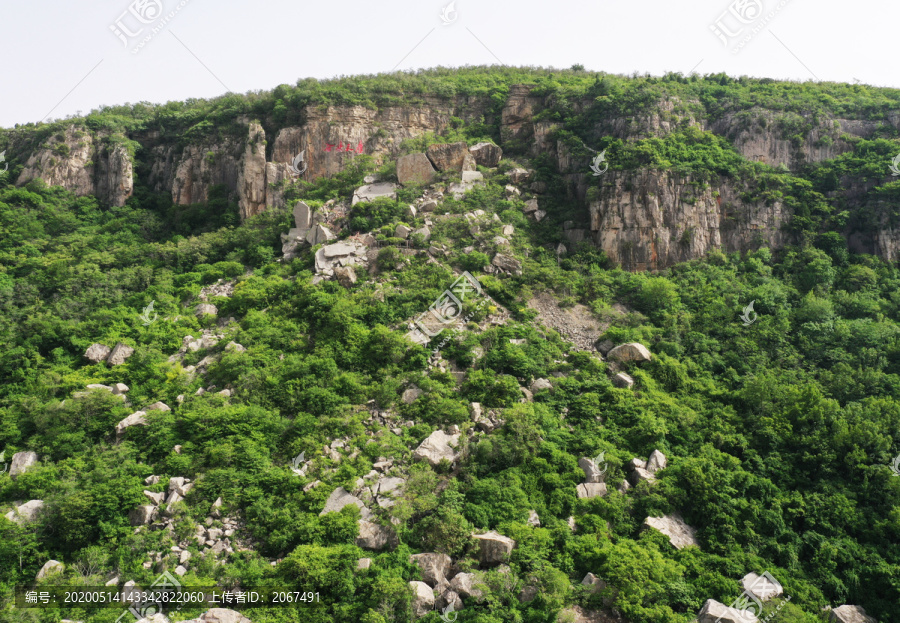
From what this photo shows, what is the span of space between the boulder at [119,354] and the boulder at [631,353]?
2280 centimetres

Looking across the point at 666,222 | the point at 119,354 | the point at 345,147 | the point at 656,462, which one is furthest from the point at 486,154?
the point at 119,354

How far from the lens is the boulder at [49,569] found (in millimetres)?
18598

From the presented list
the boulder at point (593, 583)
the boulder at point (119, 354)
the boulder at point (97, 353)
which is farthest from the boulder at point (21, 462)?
the boulder at point (593, 583)

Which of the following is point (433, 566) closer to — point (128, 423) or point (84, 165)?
point (128, 423)

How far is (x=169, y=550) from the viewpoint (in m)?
19.1

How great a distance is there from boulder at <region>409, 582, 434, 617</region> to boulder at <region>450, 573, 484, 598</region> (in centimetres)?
82

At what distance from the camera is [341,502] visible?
2083 centimetres

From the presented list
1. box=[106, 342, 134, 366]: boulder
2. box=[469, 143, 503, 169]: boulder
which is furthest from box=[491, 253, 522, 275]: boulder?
box=[106, 342, 134, 366]: boulder

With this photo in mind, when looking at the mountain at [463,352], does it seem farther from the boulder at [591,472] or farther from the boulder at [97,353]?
the boulder at [97,353]

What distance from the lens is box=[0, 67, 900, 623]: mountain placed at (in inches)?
770

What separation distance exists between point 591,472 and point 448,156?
23.8 m

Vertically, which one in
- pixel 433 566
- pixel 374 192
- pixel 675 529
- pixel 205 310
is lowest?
pixel 675 529

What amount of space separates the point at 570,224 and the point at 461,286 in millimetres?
10711

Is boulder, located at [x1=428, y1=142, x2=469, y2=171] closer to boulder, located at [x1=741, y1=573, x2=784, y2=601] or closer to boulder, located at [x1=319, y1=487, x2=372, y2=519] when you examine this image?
boulder, located at [x1=319, y1=487, x2=372, y2=519]
